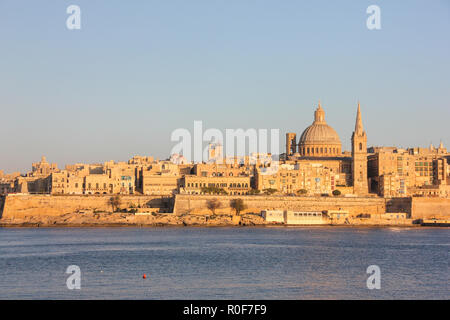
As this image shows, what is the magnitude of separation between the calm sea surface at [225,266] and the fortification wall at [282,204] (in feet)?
50.5

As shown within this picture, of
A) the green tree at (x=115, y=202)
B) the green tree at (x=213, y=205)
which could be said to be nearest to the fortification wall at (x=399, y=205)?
the green tree at (x=213, y=205)

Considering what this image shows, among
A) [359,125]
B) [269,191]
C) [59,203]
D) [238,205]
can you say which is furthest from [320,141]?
[59,203]

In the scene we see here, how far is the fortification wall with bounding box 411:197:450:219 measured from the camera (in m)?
54.3

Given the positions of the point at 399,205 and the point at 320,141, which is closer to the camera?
the point at 399,205

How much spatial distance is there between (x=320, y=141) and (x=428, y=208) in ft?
69.0

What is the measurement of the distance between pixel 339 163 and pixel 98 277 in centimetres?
5025

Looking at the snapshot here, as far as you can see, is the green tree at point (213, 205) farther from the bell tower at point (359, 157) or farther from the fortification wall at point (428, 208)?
the bell tower at point (359, 157)

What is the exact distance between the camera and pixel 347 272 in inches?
903

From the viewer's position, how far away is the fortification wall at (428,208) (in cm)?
5428

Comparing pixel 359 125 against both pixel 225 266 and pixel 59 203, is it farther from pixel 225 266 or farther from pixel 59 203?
pixel 225 266

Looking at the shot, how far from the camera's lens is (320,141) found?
2921 inches

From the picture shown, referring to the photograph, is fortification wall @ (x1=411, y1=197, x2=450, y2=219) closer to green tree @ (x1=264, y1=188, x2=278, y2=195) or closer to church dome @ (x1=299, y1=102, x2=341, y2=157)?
green tree @ (x1=264, y1=188, x2=278, y2=195)
